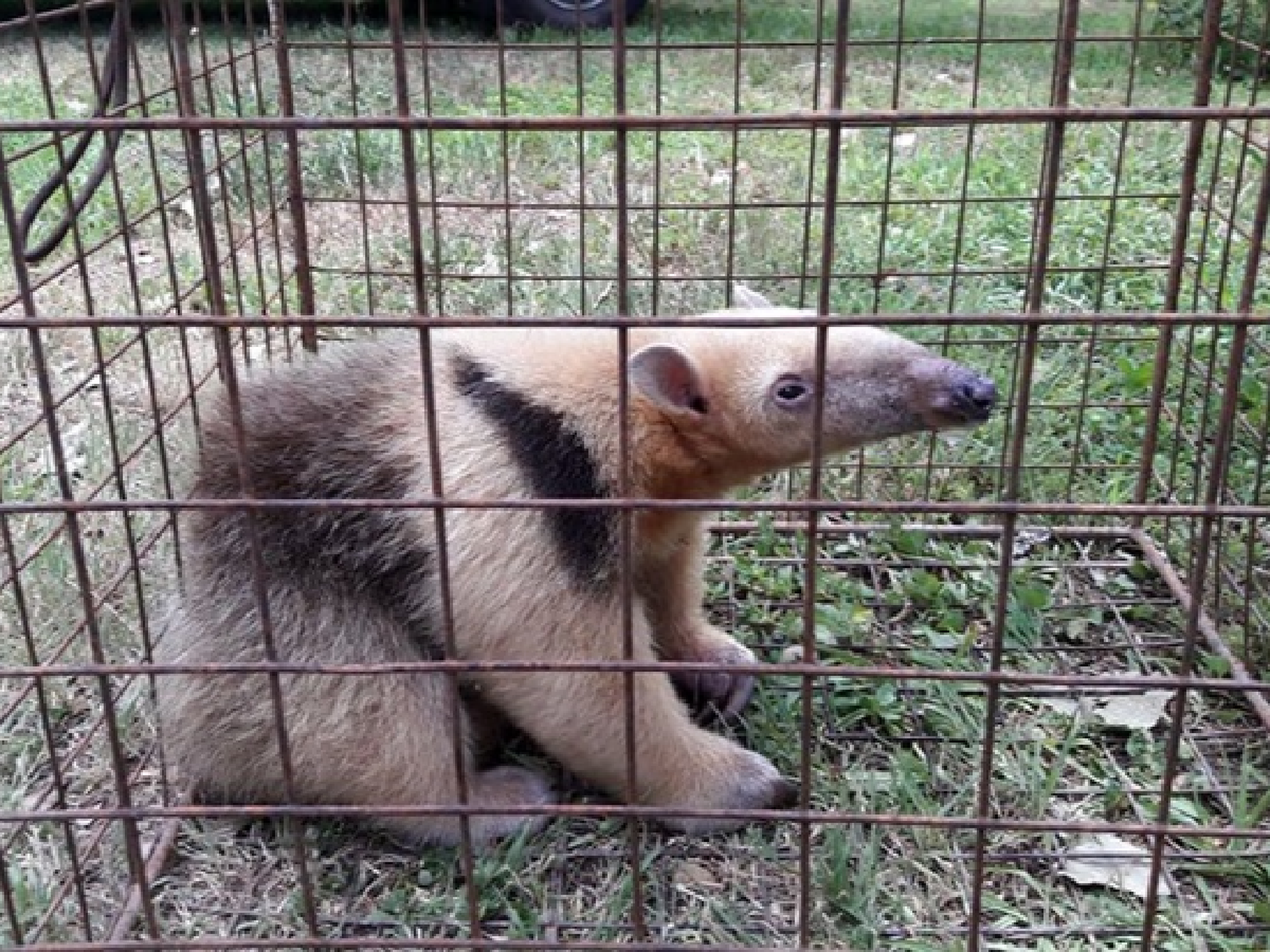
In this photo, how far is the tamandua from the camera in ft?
9.89

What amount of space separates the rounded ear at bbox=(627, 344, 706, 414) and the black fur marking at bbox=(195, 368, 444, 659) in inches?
22.7

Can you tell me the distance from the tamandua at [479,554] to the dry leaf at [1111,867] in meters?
0.66

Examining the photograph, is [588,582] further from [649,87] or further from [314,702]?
[649,87]

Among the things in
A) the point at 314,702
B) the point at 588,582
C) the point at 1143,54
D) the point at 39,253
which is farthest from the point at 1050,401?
the point at 1143,54

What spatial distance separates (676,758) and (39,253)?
1.91 metres

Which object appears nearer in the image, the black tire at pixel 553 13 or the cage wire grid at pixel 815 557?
the cage wire grid at pixel 815 557

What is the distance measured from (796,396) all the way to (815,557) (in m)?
1.16

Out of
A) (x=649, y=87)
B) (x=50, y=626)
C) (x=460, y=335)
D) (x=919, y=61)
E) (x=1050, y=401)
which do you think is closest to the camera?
(x=460, y=335)

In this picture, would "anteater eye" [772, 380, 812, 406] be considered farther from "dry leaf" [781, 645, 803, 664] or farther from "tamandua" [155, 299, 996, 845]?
"dry leaf" [781, 645, 803, 664]

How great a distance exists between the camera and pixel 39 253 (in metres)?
3.15

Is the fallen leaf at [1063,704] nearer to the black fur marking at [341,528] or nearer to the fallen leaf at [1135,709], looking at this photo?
the fallen leaf at [1135,709]

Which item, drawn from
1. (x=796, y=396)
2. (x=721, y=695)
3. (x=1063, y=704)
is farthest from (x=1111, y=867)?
(x=796, y=396)

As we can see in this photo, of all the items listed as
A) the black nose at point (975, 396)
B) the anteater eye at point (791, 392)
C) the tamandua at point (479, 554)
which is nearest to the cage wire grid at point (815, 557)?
the tamandua at point (479, 554)

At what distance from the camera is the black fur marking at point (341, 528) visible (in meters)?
3.10
